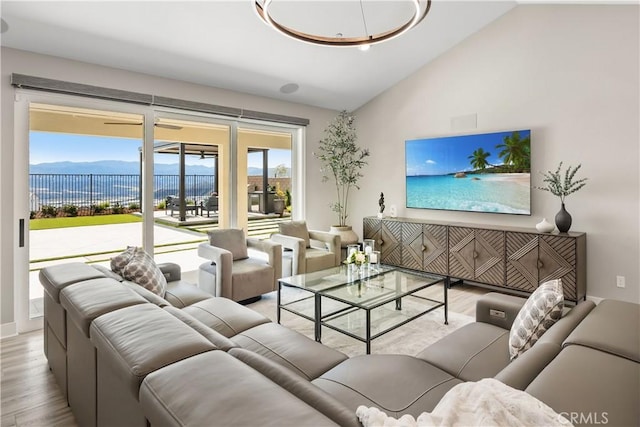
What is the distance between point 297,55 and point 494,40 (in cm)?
252

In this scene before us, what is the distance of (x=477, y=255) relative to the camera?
463cm

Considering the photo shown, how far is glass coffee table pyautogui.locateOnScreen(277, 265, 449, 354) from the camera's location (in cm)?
300

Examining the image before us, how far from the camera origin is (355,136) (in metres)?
6.32

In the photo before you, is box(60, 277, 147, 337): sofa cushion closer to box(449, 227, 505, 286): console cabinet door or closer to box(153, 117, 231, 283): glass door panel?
box(153, 117, 231, 283): glass door panel

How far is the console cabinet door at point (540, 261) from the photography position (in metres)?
3.95

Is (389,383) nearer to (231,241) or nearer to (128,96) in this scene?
(231,241)

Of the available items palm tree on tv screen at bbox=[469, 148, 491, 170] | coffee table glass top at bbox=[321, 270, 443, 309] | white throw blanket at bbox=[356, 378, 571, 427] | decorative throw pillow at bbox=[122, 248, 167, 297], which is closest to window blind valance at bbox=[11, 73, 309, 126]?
decorative throw pillow at bbox=[122, 248, 167, 297]

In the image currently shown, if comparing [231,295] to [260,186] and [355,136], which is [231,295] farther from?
[355,136]

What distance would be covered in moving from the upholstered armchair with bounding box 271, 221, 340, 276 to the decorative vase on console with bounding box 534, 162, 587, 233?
2.62m

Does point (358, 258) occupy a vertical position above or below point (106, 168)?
below

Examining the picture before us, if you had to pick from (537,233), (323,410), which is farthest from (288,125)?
(323,410)

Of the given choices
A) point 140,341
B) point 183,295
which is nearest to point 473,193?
point 183,295

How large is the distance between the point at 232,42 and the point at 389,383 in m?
3.65

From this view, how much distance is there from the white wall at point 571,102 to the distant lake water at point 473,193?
133 mm
